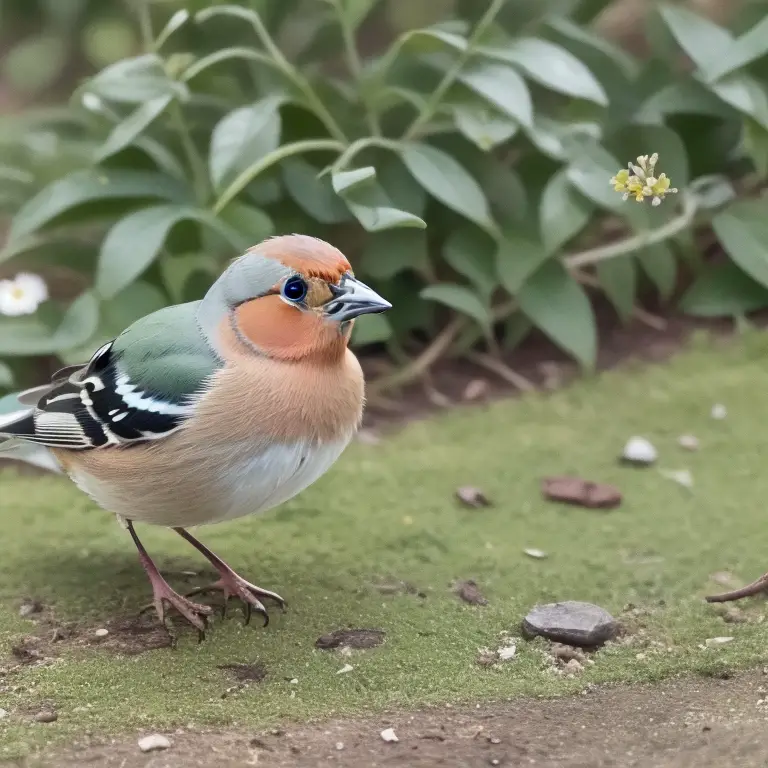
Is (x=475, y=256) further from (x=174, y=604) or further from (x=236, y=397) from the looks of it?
(x=174, y=604)

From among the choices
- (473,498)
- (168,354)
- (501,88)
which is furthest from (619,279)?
(168,354)

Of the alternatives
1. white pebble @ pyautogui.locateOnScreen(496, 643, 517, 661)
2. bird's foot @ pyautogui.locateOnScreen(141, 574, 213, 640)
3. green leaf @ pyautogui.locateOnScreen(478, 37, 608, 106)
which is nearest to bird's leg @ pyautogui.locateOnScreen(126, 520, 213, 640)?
bird's foot @ pyautogui.locateOnScreen(141, 574, 213, 640)

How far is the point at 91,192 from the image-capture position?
152 inches

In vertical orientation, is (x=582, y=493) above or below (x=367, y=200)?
below

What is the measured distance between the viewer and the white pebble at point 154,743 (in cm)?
196

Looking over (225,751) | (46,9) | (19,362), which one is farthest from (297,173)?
(46,9)

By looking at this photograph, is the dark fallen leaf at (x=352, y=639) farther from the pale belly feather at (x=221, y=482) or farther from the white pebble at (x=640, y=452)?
the white pebble at (x=640, y=452)

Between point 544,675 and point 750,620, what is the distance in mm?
573

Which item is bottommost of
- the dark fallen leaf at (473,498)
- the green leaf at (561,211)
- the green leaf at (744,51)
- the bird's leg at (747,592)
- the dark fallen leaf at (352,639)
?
the dark fallen leaf at (473,498)

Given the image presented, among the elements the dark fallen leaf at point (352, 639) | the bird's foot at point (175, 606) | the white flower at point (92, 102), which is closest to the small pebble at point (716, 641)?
the dark fallen leaf at point (352, 639)

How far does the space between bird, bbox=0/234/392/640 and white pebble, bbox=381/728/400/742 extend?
628 mm

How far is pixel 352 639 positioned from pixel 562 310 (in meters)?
2.00

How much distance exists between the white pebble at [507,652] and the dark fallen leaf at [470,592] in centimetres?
25

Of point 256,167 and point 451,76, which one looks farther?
point 451,76
